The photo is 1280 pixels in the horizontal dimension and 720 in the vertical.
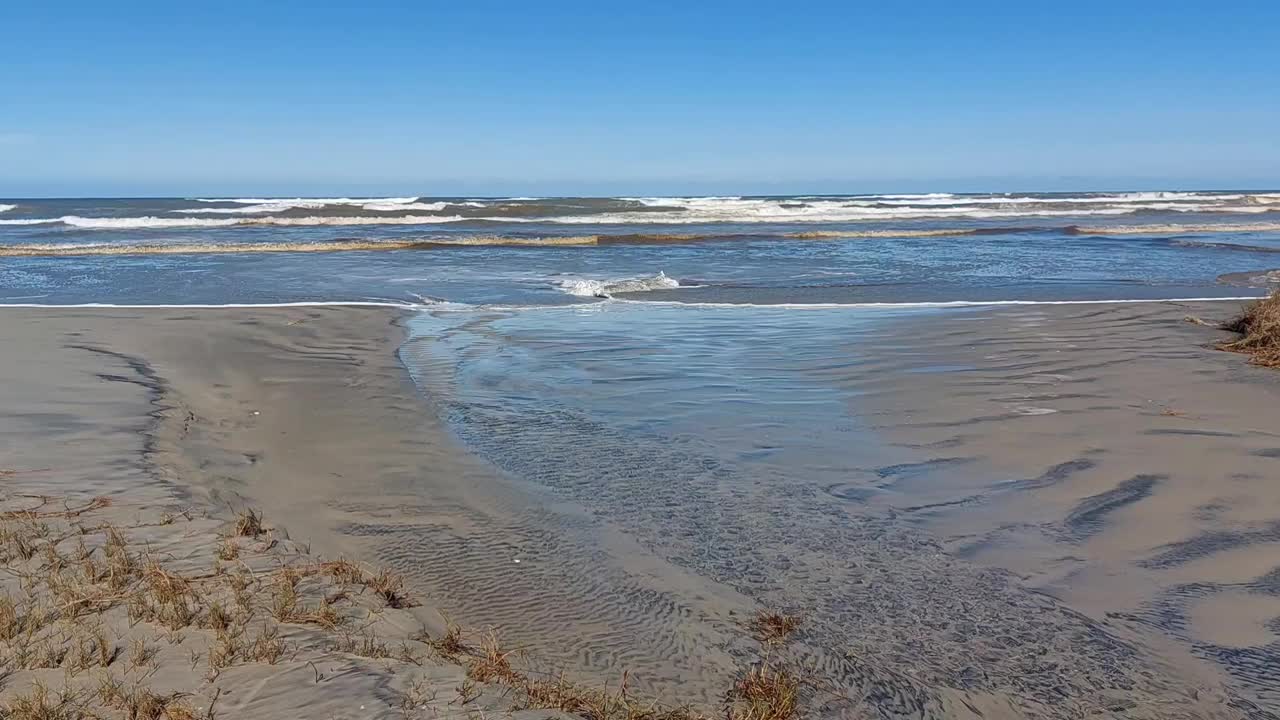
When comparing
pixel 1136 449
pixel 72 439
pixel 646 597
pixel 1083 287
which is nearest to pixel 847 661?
pixel 646 597

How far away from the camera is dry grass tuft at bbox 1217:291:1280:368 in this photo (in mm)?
8555

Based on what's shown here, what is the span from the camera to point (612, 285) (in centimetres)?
1773

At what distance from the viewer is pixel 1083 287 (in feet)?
54.0

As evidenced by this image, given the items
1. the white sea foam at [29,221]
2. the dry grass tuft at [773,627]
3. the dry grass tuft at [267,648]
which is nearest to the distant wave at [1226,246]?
the dry grass tuft at [773,627]

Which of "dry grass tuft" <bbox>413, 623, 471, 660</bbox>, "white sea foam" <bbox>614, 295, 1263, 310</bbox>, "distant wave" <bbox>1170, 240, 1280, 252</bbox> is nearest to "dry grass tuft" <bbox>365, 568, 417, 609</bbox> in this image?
"dry grass tuft" <bbox>413, 623, 471, 660</bbox>

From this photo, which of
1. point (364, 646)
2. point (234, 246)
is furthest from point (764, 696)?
point (234, 246)

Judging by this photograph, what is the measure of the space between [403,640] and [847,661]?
68.6 inches

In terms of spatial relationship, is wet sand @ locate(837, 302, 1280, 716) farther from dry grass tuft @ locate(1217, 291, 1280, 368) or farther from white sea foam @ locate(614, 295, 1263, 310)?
white sea foam @ locate(614, 295, 1263, 310)

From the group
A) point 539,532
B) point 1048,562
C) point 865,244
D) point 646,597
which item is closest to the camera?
point 646,597

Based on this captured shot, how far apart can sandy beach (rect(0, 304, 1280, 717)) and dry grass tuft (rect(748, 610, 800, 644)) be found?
0.09m

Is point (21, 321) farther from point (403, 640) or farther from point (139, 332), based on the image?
point (403, 640)

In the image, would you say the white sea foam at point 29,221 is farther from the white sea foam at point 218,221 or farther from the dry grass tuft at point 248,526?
the dry grass tuft at point 248,526

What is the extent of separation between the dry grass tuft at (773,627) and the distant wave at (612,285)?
493 inches

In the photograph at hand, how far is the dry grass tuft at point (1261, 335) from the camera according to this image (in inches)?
337
